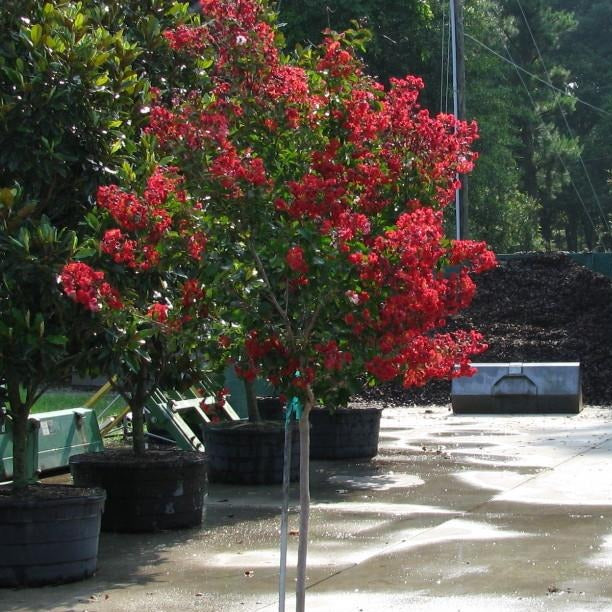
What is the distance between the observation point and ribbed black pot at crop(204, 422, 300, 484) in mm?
11359

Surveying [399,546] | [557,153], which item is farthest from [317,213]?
[557,153]

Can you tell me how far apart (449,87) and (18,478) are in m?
30.1

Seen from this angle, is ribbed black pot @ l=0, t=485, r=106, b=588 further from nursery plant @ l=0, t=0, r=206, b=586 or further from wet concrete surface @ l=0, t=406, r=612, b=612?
wet concrete surface @ l=0, t=406, r=612, b=612

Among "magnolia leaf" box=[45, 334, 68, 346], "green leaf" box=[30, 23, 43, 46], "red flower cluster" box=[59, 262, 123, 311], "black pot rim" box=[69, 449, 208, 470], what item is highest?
"green leaf" box=[30, 23, 43, 46]

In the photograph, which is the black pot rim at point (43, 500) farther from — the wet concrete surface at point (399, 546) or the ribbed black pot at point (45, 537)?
the wet concrete surface at point (399, 546)

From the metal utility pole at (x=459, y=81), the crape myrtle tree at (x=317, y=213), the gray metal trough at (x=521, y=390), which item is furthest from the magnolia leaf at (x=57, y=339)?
the metal utility pole at (x=459, y=81)

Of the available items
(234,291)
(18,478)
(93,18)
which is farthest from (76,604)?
(93,18)

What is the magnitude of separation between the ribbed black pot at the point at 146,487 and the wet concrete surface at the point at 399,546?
0.13 metres

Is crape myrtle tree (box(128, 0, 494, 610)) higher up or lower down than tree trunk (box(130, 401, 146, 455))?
higher up

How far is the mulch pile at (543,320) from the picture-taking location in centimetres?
2138

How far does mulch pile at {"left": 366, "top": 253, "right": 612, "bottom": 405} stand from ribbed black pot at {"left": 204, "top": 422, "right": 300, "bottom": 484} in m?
9.79

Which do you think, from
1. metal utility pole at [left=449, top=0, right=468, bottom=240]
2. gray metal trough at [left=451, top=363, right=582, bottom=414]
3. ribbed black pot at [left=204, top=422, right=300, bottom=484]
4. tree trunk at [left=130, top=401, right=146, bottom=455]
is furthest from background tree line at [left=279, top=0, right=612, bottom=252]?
tree trunk at [left=130, top=401, right=146, bottom=455]

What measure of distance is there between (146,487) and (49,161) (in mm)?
2672

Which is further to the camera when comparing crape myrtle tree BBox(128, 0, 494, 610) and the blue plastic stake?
the blue plastic stake
